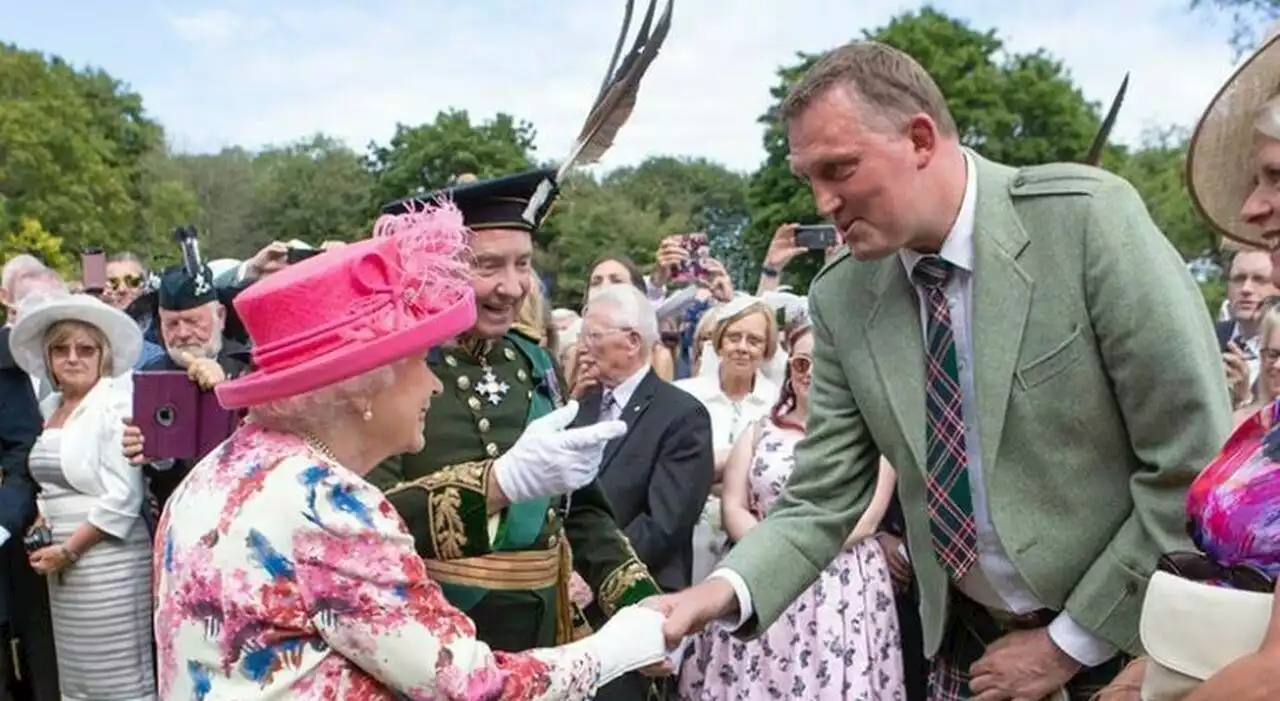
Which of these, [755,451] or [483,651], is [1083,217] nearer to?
[483,651]

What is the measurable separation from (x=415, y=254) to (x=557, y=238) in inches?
1989

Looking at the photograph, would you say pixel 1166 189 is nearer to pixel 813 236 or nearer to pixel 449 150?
pixel 449 150

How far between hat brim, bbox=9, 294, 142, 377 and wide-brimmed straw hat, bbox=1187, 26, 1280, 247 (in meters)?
4.77

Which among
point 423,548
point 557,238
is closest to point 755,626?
point 423,548

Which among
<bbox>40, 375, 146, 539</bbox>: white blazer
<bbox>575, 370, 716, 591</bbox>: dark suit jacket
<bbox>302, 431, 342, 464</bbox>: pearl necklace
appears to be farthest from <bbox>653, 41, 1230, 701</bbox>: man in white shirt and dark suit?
<bbox>40, 375, 146, 539</bbox>: white blazer

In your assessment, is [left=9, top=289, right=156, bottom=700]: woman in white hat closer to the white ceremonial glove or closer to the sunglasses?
the white ceremonial glove

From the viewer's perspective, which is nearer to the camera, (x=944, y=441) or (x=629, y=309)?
(x=944, y=441)

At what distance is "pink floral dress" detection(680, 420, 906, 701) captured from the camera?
4.72 metres

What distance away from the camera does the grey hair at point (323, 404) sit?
7.13ft

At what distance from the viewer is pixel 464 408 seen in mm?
3236

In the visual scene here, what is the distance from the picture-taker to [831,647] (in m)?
4.73

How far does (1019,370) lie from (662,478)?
265 cm

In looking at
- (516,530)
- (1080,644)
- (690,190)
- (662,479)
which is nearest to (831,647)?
(662,479)

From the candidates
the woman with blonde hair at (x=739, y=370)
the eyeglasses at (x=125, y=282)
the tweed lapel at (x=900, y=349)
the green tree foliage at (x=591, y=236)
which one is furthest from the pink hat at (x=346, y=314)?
the green tree foliage at (x=591, y=236)
